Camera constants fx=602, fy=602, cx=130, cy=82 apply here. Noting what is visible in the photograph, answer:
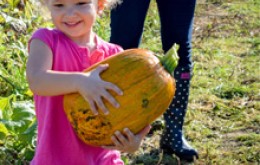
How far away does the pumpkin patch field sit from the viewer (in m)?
3.56

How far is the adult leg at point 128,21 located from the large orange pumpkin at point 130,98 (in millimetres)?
1089

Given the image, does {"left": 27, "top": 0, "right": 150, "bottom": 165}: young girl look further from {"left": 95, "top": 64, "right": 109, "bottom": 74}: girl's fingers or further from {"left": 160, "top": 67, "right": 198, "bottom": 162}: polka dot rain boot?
{"left": 160, "top": 67, "right": 198, "bottom": 162}: polka dot rain boot

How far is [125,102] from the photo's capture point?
2.23 metres

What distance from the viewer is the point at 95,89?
2168mm

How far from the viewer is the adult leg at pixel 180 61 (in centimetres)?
355

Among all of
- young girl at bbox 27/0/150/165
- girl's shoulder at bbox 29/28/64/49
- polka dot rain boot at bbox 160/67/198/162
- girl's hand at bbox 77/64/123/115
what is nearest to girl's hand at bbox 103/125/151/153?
young girl at bbox 27/0/150/165

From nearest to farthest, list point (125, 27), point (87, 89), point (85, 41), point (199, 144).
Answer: point (87, 89), point (85, 41), point (125, 27), point (199, 144)

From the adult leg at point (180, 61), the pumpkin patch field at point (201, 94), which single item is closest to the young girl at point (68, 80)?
the pumpkin patch field at point (201, 94)

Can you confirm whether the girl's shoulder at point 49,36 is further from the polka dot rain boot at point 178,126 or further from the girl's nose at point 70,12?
the polka dot rain boot at point 178,126

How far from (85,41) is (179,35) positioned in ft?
3.77

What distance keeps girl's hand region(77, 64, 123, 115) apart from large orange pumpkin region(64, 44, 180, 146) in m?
0.03

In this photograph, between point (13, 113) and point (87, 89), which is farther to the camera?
point (13, 113)

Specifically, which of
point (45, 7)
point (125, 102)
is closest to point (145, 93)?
point (125, 102)

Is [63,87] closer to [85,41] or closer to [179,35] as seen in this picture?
[85,41]
